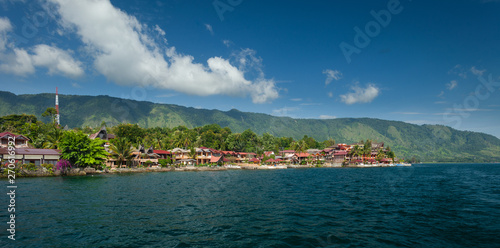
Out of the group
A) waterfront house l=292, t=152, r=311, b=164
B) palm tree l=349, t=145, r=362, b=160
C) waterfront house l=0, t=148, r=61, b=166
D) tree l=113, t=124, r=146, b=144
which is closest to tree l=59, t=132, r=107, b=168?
waterfront house l=0, t=148, r=61, b=166

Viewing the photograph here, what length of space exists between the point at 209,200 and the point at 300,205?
397 inches

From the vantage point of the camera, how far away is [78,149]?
202ft

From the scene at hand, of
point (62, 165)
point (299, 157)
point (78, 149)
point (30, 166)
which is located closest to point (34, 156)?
point (30, 166)

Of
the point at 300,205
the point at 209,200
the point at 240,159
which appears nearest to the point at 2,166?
the point at 209,200

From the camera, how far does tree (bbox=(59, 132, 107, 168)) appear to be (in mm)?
60281

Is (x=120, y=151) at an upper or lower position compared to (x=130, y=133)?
lower

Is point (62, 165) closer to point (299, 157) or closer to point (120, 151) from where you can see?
point (120, 151)

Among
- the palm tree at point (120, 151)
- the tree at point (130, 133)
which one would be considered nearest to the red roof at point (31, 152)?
the palm tree at point (120, 151)

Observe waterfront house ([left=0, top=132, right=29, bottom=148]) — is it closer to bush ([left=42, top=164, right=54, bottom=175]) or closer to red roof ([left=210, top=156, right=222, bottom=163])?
bush ([left=42, top=164, right=54, bottom=175])

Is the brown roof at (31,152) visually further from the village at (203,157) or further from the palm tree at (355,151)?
the palm tree at (355,151)

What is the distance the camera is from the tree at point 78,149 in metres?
60.3

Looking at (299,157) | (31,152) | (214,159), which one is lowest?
(299,157)

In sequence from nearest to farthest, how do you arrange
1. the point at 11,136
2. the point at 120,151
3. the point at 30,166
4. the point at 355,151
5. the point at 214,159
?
the point at 30,166
the point at 11,136
the point at 120,151
the point at 214,159
the point at 355,151

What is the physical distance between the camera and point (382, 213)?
20312 millimetres
